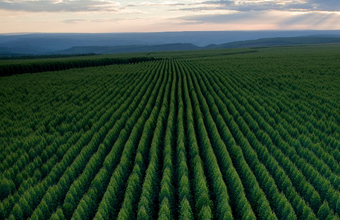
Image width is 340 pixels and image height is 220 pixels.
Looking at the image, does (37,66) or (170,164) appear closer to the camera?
(170,164)

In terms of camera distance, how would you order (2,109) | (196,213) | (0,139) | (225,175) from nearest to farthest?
(196,213)
(225,175)
(0,139)
(2,109)

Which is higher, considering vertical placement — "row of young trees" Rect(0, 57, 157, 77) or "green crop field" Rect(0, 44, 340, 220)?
"row of young trees" Rect(0, 57, 157, 77)

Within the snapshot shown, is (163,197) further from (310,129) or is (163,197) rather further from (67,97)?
(67,97)

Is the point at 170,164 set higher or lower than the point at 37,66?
lower

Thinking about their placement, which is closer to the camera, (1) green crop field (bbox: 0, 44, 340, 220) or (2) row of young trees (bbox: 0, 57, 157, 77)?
(1) green crop field (bbox: 0, 44, 340, 220)

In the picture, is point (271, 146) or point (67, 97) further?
point (67, 97)

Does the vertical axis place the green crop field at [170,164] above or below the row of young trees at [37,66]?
below

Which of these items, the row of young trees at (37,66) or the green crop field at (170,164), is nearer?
the green crop field at (170,164)

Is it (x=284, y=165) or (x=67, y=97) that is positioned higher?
(x=67, y=97)

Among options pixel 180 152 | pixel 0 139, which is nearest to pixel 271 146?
pixel 180 152

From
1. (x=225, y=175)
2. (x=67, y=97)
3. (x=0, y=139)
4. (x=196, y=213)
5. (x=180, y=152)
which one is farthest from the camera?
(x=67, y=97)

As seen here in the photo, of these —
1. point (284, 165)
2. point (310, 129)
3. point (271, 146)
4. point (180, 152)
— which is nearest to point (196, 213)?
point (180, 152)
